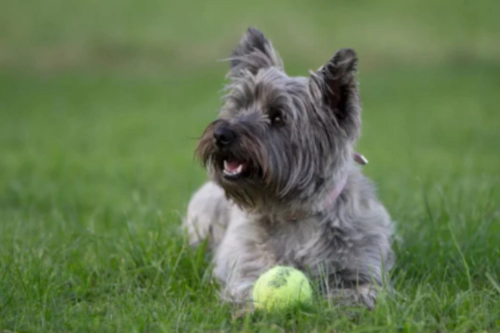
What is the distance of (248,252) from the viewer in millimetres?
5191

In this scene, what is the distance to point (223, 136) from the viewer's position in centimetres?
459

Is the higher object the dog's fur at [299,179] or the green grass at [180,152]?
the dog's fur at [299,179]

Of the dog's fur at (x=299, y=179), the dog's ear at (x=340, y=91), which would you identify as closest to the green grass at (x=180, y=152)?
the dog's fur at (x=299, y=179)

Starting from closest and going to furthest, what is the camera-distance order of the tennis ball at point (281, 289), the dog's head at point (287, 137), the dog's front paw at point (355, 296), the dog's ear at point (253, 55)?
the tennis ball at point (281, 289)
the dog's front paw at point (355, 296)
the dog's head at point (287, 137)
the dog's ear at point (253, 55)

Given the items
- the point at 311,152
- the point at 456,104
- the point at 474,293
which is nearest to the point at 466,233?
the point at 474,293

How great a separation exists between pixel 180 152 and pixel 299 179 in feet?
30.0

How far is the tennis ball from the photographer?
4320 mm

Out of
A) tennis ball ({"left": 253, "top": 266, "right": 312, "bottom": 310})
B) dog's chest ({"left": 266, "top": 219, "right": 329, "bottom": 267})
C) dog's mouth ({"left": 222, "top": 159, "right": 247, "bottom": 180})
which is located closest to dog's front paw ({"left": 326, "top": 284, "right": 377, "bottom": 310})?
tennis ball ({"left": 253, "top": 266, "right": 312, "bottom": 310})

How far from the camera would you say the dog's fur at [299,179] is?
4.72 m

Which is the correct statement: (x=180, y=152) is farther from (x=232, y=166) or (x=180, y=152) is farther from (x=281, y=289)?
(x=281, y=289)

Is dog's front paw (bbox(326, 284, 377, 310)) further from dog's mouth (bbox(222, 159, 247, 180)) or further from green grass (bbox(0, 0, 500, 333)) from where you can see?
dog's mouth (bbox(222, 159, 247, 180))

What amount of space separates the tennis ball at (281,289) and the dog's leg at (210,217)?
1.71 metres

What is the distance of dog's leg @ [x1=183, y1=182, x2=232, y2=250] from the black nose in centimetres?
162

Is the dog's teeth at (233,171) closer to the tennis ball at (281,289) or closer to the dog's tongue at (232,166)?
the dog's tongue at (232,166)
